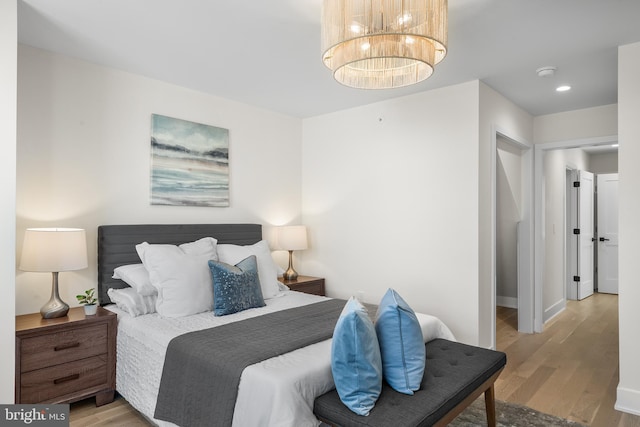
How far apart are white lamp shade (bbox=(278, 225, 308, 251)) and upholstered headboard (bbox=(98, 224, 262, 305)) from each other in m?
0.83

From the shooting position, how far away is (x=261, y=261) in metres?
3.51

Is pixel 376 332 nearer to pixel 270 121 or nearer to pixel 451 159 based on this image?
pixel 451 159

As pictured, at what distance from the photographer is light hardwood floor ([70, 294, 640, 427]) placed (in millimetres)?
2658

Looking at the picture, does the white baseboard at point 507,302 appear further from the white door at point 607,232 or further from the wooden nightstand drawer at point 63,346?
the wooden nightstand drawer at point 63,346

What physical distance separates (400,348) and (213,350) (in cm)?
99

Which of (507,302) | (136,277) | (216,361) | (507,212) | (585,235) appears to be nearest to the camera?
(216,361)

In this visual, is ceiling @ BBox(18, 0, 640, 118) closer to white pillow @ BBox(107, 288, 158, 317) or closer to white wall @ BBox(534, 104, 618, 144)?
white wall @ BBox(534, 104, 618, 144)

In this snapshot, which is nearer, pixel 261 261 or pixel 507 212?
pixel 261 261

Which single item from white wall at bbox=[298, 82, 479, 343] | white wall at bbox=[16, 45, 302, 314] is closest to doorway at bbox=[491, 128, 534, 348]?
white wall at bbox=[298, 82, 479, 343]

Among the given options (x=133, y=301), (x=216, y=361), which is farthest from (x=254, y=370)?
(x=133, y=301)

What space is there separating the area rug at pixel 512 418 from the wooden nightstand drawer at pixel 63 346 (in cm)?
239

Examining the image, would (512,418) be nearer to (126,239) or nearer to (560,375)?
(560,375)

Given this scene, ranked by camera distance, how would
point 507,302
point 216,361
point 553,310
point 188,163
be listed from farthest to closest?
point 507,302 < point 553,310 < point 188,163 < point 216,361

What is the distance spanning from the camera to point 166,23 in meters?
2.51
